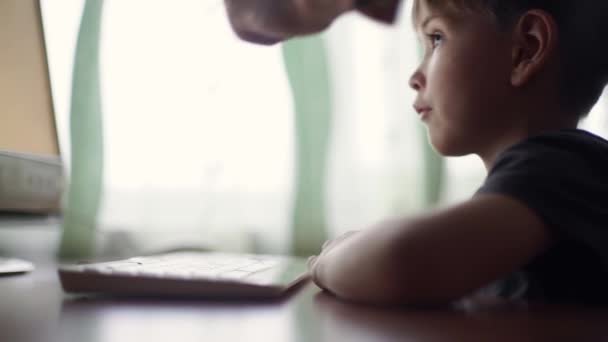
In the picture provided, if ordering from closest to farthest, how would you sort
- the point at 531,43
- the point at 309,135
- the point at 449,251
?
Result: the point at 449,251
the point at 531,43
the point at 309,135

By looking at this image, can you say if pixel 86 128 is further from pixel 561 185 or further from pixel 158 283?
pixel 561 185

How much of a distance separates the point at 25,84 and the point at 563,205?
3.05 feet

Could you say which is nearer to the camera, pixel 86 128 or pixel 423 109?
pixel 423 109

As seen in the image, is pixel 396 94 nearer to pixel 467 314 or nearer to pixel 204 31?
pixel 204 31

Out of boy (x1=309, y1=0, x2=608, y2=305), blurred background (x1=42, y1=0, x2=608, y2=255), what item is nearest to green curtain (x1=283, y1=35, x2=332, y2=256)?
blurred background (x1=42, y1=0, x2=608, y2=255)

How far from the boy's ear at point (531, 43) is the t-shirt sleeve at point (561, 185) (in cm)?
11

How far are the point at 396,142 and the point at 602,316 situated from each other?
562 millimetres

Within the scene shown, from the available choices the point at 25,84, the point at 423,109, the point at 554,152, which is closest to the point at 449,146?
the point at 423,109

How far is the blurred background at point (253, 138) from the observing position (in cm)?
92

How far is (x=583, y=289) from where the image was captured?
1.50ft

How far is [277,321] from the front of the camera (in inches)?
14.9

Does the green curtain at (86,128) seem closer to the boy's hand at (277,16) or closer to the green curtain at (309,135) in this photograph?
the boy's hand at (277,16)

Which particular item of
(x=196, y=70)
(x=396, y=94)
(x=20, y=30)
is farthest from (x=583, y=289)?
(x=20, y=30)

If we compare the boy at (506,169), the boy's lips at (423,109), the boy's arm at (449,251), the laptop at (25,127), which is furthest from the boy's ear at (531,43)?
the laptop at (25,127)
